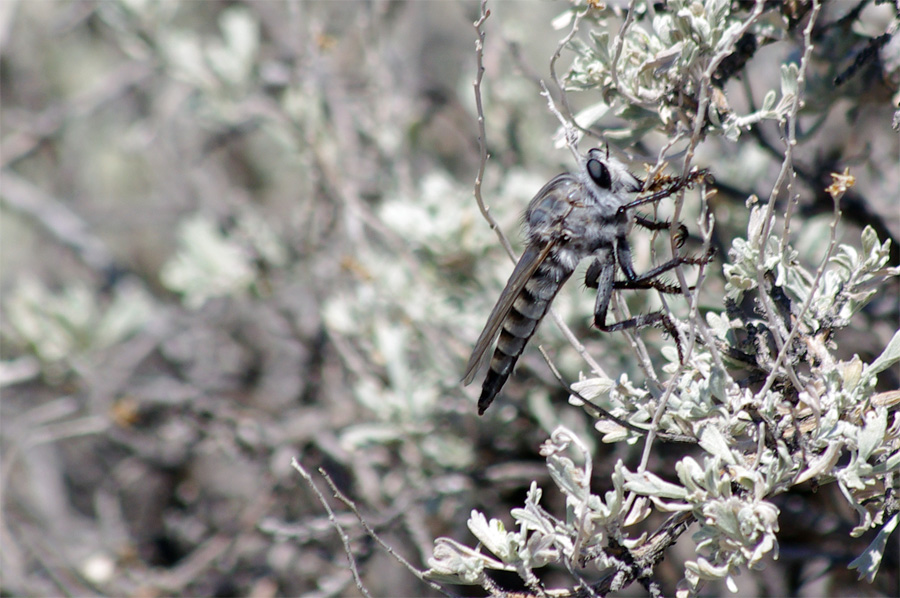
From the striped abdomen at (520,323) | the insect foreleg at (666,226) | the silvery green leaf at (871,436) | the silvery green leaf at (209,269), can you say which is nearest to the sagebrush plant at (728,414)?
the silvery green leaf at (871,436)

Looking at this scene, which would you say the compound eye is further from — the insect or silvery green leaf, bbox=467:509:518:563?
silvery green leaf, bbox=467:509:518:563

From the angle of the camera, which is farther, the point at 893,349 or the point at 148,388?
the point at 148,388

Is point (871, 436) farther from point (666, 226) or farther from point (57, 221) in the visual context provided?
point (57, 221)

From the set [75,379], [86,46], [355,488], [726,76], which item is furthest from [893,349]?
[86,46]

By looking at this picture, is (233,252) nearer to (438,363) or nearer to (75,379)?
(75,379)

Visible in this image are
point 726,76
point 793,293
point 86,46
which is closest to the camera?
point 793,293

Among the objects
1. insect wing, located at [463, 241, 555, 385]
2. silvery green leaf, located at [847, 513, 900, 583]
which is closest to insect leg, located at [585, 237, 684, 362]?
insect wing, located at [463, 241, 555, 385]

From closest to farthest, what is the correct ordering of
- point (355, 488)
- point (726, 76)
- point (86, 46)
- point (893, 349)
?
point (893, 349), point (726, 76), point (355, 488), point (86, 46)
